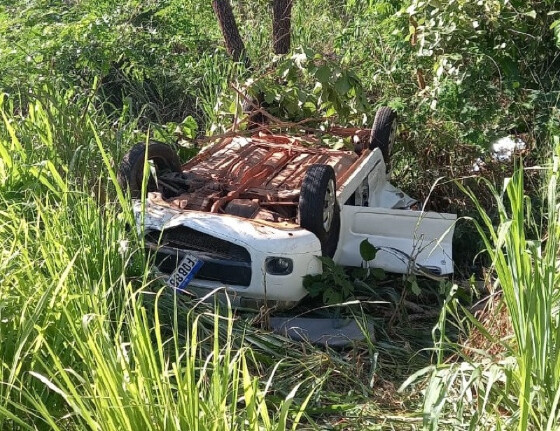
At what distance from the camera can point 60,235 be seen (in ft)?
11.2

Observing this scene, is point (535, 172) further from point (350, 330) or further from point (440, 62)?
point (350, 330)

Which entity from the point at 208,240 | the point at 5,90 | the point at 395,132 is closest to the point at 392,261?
the point at 208,240

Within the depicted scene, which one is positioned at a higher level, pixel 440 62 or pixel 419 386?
pixel 440 62

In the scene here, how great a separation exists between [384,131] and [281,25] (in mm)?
2869

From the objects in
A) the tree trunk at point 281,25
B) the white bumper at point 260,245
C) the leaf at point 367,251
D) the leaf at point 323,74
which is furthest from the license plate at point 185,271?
the tree trunk at point 281,25

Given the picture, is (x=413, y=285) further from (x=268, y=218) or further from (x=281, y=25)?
(x=281, y=25)

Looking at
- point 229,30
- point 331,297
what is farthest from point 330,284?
point 229,30

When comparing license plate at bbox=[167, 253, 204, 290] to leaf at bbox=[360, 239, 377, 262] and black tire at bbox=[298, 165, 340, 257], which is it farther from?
leaf at bbox=[360, 239, 377, 262]

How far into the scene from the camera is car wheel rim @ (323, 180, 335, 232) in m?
4.25

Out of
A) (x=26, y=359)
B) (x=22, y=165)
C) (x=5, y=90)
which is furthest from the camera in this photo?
(x=5, y=90)

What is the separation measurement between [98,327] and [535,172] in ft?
13.2

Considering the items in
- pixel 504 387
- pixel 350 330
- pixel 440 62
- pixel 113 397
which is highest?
pixel 440 62

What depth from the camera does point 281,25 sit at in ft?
26.6

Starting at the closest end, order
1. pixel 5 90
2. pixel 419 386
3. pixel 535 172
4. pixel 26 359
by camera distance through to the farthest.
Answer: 1. pixel 26 359
2. pixel 419 386
3. pixel 535 172
4. pixel 5 90
